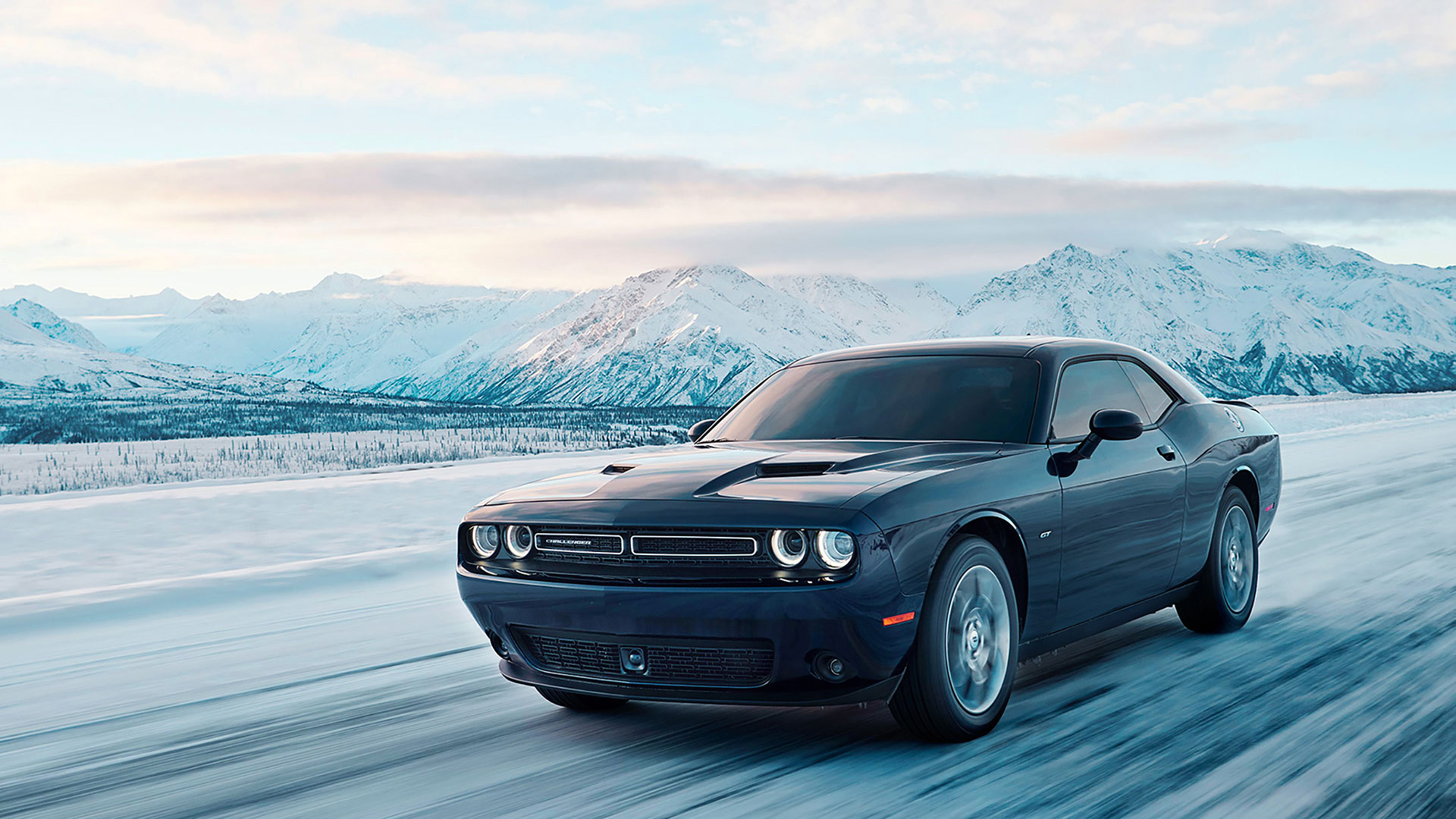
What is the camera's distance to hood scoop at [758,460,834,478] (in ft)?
16.0

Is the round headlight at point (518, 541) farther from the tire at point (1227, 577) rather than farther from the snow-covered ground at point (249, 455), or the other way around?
the snow-covered ground at point (249, 455)

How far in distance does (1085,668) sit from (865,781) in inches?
77.1

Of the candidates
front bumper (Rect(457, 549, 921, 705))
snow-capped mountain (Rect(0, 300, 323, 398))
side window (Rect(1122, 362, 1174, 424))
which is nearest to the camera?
front bumper (Rect(457, 549, 921, 705))

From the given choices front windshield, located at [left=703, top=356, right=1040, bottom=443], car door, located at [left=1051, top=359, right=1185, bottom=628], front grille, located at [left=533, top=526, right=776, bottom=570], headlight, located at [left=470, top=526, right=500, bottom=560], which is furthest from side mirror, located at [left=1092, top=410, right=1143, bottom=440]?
headlight, located at [left=470, top=526, right=500, bottom=560]

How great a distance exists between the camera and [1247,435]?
7.23 meters

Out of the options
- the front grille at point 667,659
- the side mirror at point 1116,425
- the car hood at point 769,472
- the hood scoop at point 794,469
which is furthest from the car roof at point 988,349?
the front grille at point 667,659

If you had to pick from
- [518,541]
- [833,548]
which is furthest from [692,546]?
[518,541]

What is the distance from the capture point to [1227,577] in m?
6.80

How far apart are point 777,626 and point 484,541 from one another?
4.41 ft

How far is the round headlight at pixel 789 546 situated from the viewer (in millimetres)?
4430

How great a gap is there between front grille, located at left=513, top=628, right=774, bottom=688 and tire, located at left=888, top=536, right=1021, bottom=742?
555mm

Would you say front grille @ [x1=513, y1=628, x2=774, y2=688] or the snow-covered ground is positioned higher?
front grille @ [x1=513, y1=628, x2=774, y2=688]

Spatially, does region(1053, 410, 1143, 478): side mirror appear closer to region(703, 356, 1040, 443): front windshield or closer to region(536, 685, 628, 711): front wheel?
region(703, 356, 1040, 443): front windshield

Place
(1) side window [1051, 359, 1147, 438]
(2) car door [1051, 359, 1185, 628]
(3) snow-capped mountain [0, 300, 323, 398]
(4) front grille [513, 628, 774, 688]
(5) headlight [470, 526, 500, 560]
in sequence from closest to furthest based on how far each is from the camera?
1. (4) front grille [513, 628, 774, 688]
2. (5) headlight [470, 526, 500, 560]
3. (2) car door [1051, 359, 1185, 628]
4. (1) side window [1051, 359, 1147, 438]
5. (3) snow-capped mountain [0, 300, 323, 398]
